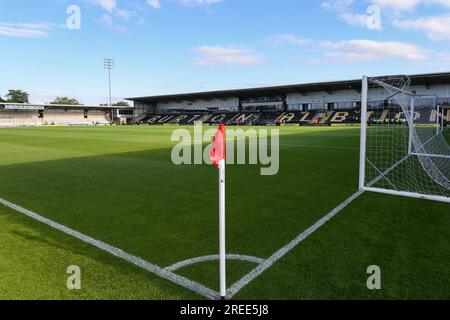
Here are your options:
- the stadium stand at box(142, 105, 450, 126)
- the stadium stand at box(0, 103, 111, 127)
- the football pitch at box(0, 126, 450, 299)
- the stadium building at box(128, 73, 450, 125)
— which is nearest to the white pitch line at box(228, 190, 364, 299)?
the football pitch at box(0, 126, 450, 299)

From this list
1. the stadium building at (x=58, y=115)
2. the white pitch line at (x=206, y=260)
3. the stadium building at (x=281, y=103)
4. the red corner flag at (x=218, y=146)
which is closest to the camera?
the red corner flag at (x=218, y=146)

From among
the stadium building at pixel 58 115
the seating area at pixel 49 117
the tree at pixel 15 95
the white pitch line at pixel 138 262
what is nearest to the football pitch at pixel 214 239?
the white pitch line at pixel 138 262

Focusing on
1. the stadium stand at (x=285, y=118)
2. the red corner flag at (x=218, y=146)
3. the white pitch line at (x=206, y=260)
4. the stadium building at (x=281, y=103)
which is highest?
the stadium building at (x=281, y=103)

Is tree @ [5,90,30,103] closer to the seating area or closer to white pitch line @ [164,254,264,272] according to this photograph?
the seating area

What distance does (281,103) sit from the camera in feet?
203

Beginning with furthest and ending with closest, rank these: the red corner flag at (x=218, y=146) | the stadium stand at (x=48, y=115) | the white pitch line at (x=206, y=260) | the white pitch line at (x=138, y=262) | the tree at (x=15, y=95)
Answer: the tree at (x=15, y=95) < the stadium stand at (x=48, y=115) < the white pitch line at (x=206, y=260) < the white pitch line at (x=138, y=262) < the red corner flag at (x=218, y=146)

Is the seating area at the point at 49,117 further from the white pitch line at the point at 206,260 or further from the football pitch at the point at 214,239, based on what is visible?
the white pitch line at the point at 206,260

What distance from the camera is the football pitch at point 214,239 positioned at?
3.15 m

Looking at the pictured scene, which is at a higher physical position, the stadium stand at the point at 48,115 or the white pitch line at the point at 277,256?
the stadium stand at the point at 48,115

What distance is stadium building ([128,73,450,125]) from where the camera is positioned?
46.0 metres

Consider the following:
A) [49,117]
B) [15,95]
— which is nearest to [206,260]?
[49,117]

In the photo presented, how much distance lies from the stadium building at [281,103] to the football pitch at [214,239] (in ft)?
115

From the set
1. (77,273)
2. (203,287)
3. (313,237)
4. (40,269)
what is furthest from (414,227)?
(40,269)
